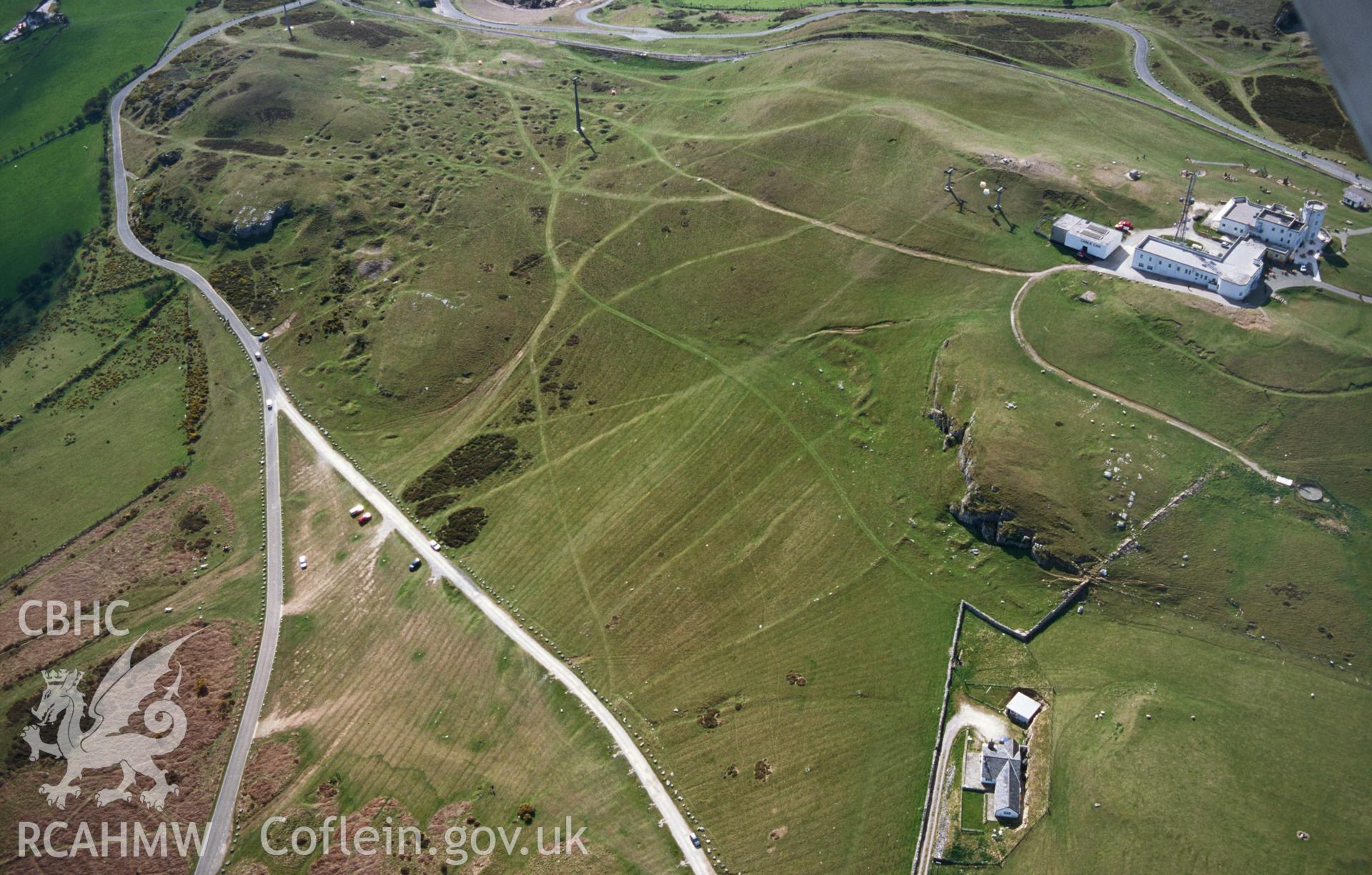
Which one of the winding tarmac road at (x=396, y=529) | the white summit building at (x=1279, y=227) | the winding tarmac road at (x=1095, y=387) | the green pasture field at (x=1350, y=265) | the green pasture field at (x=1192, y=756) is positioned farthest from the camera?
the white summit building at (x=1279, y=227)

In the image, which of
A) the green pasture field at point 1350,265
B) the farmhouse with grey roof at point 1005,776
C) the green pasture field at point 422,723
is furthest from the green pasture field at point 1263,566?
the green pasture field at point 422,723

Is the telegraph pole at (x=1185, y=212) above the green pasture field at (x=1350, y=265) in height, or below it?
above

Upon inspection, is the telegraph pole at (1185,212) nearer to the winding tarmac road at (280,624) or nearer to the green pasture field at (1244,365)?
the green pasture field at (1244,365)

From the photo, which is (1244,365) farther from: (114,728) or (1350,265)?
(114,728)

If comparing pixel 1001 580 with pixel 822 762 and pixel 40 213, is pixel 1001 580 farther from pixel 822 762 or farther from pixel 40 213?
pixel 40 213

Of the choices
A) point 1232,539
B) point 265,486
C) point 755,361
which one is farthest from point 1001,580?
point 265,486
